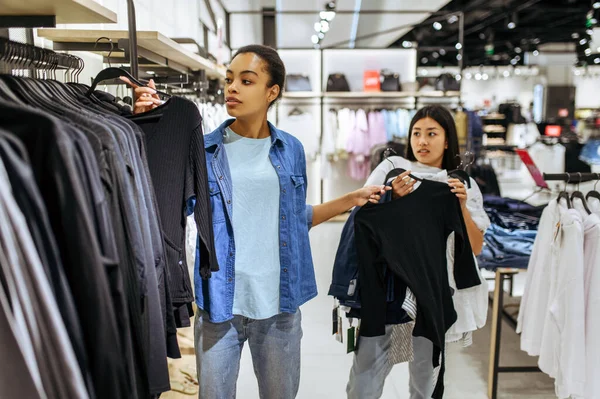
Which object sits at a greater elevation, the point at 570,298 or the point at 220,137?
the point at 220,137

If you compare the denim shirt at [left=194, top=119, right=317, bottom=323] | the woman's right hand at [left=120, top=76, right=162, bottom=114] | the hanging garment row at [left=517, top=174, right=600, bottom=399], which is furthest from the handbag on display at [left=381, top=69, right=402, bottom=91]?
the woman's right hand at [left=120, top=76, right=162, bottom=114]

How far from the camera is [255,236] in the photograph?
1.63m

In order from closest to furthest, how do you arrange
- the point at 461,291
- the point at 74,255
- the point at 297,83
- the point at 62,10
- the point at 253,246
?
the point at 74,255, the point at 62,10, the point at 253,246, the point at 461,291, the point at 297,83

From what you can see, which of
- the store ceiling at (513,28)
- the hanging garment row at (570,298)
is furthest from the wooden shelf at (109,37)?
the store ceiling at (513,28)

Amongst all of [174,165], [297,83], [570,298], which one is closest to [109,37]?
[174,165]

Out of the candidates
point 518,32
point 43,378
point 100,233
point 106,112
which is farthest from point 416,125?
point 518,32

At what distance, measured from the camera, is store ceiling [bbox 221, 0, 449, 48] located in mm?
7520

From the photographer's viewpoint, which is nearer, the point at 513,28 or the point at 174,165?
the point at 174,165

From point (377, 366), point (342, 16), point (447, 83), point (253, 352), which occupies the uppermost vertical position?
point (342, 16)

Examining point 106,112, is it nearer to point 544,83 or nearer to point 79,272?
point 79,272

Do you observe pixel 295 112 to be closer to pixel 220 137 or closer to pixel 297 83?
pixel 297 83

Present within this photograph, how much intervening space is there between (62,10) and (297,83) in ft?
20.6

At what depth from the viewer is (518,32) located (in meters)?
14.4

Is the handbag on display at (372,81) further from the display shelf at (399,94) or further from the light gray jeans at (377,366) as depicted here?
the light gray jeans at (377,366)
